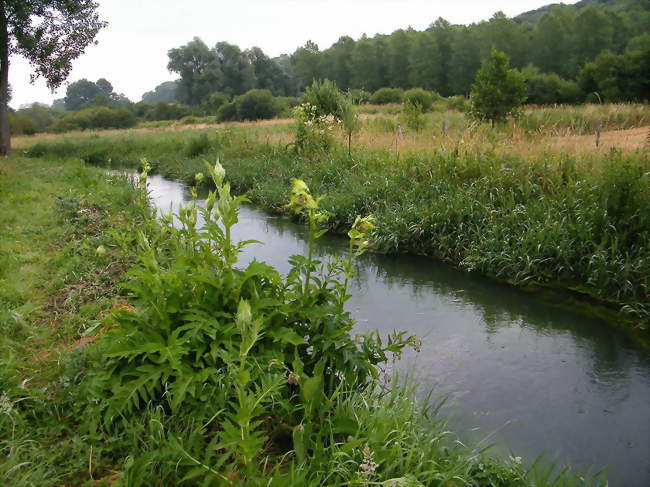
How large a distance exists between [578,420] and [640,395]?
676mm

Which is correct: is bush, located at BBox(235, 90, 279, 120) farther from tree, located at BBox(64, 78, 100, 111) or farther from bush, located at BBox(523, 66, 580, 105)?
tree, located at BBox(64, 78, 100, 111)

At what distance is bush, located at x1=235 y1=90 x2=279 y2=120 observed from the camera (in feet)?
116

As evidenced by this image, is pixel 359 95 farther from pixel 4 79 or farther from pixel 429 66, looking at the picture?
pixel 429 66

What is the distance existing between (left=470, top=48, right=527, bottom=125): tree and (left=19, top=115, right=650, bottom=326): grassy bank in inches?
226

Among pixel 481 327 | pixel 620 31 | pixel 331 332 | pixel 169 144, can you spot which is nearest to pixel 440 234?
pixel 481 327

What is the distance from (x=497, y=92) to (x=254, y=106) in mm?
24479

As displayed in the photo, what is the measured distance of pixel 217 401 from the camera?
6.97 feet

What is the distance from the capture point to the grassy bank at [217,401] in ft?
6.33

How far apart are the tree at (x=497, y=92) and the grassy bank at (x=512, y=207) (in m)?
5.73

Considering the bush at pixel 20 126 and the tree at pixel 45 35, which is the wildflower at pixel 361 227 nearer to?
the tree at pixel 45 35

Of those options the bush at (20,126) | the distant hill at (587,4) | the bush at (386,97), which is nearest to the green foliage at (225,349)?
the bush at (20,126)

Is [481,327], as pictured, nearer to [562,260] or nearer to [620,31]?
[562,260]

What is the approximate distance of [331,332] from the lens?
8.00 feet

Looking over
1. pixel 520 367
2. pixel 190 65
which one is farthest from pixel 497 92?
pixel 190 65
